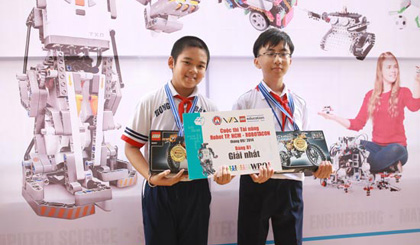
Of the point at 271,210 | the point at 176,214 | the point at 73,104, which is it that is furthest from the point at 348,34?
the point at 73,104

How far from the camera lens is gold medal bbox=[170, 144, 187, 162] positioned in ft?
5.05

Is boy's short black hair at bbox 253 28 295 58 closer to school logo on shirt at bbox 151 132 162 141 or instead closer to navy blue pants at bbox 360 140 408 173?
school logo on shirt at bbox 151 132 162 141

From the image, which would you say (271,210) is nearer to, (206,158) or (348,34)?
(206,158)

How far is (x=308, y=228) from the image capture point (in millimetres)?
2373

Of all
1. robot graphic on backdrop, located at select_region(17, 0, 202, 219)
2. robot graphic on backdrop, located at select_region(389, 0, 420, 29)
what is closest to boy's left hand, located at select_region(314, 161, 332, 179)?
robot graphic on backdrop, located at select_region(17, 0, 202, 219)

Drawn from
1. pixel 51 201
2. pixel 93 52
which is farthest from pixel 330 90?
pixel 51 201

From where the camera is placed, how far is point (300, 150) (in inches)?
→ 65.1

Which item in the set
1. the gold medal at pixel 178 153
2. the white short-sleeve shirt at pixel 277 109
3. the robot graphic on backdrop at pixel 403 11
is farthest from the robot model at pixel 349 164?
the gold medal at pixel 178 153

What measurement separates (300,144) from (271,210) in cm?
44

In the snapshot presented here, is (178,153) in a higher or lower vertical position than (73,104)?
lower

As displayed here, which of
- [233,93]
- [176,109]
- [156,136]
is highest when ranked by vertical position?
[233,93]

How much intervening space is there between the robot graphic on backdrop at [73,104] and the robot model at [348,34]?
107 centimetres

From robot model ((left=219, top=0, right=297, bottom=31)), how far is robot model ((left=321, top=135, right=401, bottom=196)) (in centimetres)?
98

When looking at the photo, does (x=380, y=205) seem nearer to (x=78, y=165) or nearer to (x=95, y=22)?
(x=78, y=165)
